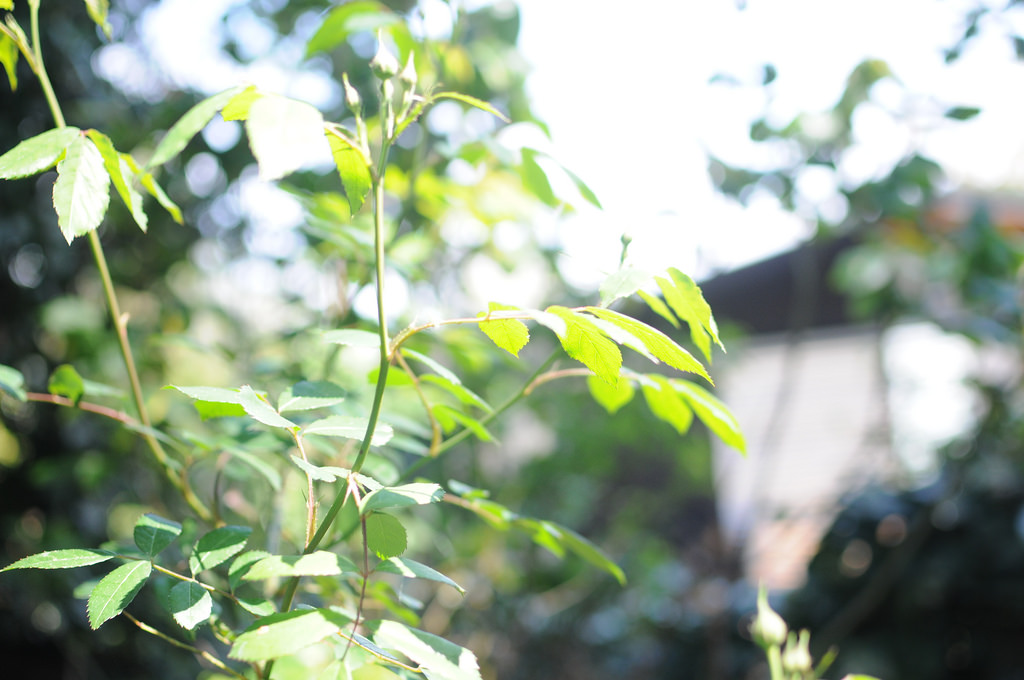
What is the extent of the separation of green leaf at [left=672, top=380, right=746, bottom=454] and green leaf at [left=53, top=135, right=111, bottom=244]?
0.53 metres

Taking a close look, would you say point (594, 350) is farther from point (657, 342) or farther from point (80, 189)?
point (80, 189)

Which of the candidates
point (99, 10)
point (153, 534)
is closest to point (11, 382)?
point (153, 534)

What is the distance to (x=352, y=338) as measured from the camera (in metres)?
0.54

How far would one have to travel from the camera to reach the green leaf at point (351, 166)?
1.59 feet

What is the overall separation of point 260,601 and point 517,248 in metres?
1.89

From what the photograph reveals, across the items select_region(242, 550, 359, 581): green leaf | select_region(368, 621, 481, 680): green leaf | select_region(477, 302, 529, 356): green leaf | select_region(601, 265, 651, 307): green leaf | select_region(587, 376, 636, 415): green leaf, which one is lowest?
select_region(587, 376, 636, 415): green leaf

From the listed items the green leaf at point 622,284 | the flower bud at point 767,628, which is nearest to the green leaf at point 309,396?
the green leaf at point 622,284

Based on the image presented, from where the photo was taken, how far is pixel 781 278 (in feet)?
13.8

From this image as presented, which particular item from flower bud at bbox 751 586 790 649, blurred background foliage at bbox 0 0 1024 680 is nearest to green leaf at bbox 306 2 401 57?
blurred background foliage at bbox 0 0 1024 680

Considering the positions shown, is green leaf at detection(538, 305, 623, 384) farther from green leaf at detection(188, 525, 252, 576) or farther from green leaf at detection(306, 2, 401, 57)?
green leaf at detection(306, 2, 401, 57)

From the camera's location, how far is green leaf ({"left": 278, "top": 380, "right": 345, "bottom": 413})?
56cm

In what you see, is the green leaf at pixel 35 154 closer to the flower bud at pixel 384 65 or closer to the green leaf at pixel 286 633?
the flower bud at pixel 384 65

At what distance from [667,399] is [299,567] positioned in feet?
1.42

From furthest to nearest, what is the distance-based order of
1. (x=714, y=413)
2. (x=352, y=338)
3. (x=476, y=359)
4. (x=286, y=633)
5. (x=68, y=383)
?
(x=476, y=359) < (x=68, y=383) < (x=714, y=413) < (x=352, y=338) < (x=286, y=633)
